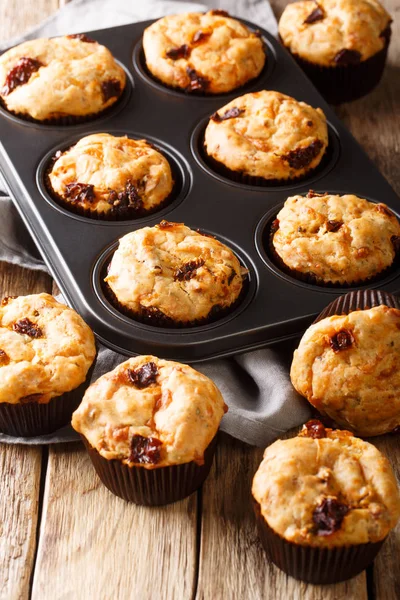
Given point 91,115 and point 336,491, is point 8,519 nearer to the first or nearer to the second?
point 336,491

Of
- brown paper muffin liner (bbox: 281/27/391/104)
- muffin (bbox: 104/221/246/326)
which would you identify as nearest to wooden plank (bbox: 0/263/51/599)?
muffin (bbox: 104/221/246/326)

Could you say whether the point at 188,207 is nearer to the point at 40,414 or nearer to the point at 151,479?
the point at 40,414

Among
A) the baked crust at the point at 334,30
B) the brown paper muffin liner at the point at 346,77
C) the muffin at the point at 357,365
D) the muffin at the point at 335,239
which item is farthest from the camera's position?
the brown paper muffin liner at the point at 346,77

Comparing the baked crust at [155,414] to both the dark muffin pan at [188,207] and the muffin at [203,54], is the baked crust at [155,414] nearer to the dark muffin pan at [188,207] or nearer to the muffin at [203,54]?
the dark muffin pan at [188,207]

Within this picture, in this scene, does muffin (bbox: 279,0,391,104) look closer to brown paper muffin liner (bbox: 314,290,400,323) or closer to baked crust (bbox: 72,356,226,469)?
brown paper muffin liner (bbox: 314,290,400,323)

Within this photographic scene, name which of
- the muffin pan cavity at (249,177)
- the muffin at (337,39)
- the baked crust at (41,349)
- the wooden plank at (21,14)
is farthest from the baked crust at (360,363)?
the wooden plank at (21,14)

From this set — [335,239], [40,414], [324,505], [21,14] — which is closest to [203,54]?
[335,239]

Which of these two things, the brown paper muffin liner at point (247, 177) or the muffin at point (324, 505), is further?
the brown paper muffin liner at point (247, 177)
